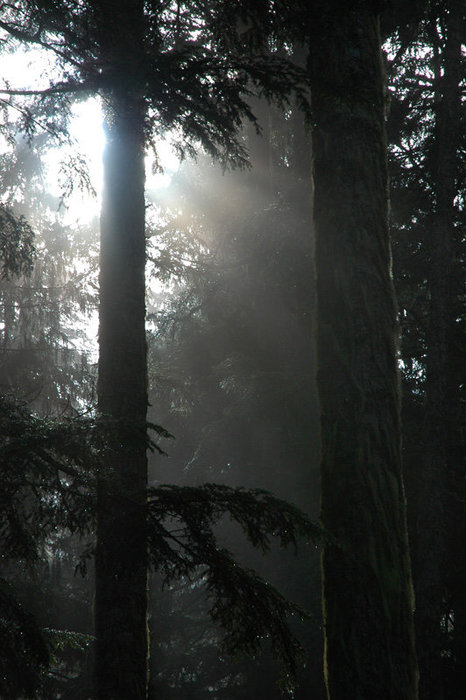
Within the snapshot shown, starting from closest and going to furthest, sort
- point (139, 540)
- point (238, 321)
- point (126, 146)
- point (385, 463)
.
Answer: point (385, 463) → point (139, 540) → point (126, 146) → point (238, 321)

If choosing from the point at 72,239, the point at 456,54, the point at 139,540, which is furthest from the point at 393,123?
the point at 139,540

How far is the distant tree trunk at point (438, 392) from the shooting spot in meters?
12.9

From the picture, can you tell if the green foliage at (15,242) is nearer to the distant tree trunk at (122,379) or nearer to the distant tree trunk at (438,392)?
the distant tree trunk at (122,379)

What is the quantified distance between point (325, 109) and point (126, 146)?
8.79 ft

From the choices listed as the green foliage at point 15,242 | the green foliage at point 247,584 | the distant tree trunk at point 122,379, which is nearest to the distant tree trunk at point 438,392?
the distant tree trunk at point 122,379

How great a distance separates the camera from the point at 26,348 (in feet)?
57.7

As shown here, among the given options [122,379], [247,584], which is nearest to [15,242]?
[122,379]

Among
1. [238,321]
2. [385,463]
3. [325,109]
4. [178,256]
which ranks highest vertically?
[178,256]

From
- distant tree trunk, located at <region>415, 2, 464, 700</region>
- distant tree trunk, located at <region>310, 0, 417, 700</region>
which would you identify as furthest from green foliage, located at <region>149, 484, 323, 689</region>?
distant tree trunk, located at <region>415, 2, 464, 700</region>

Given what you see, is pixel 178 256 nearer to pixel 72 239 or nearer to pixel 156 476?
pixel 72 239

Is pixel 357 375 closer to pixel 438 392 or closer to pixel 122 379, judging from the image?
pixel 122 379

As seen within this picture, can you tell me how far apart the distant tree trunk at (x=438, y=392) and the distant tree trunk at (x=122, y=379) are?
8231mm

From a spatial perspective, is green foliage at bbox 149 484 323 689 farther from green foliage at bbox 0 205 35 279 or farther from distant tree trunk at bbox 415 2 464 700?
distant tree trunk at bbox 415 2 464 700

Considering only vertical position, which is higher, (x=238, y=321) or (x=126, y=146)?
(x=238, y=321)
